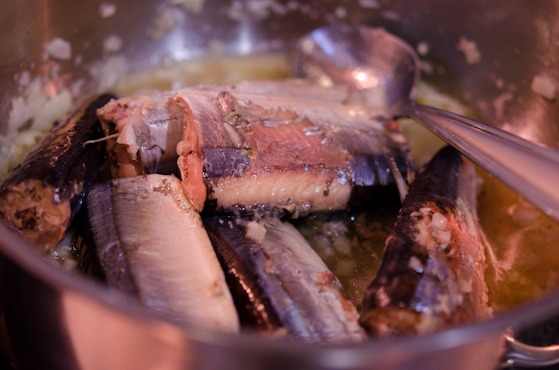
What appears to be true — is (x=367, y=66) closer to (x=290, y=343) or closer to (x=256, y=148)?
(x=256, y=148)

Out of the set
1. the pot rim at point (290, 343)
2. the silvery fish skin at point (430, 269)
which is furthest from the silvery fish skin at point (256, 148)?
the pot rim at point (290, 343)

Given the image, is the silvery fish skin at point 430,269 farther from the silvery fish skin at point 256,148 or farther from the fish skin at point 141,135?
the fish skin at point 141,135

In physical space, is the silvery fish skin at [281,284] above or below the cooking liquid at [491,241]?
above

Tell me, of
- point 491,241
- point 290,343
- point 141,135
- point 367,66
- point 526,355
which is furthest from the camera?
point 367,66

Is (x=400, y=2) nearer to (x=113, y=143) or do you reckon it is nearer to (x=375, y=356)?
(x=113, y=143)

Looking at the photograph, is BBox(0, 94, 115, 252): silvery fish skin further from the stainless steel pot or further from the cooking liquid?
the cooking liquid

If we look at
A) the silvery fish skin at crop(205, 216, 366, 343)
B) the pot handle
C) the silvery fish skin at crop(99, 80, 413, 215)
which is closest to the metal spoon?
the silvery fish skin at crop(99, 80, 413, 215)

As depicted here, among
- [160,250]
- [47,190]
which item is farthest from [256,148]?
[47,190]
